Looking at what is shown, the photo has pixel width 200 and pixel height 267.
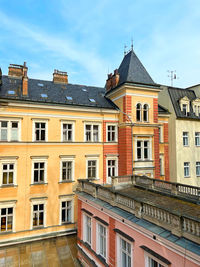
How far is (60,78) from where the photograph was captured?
23266 millimetres

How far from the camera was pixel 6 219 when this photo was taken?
16281 mm

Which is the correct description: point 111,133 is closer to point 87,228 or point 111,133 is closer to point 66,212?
point 66,212

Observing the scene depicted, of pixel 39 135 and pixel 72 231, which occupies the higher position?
pixel 39 135

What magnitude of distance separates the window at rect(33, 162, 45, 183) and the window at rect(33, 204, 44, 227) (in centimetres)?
237

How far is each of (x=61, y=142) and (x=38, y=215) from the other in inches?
281

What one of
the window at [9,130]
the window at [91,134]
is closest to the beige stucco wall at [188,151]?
the window at [91,134]

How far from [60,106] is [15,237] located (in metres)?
12.6

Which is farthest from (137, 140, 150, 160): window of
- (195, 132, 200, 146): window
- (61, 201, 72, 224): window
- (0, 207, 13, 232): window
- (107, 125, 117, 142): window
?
(0, 207, 13, 232): window

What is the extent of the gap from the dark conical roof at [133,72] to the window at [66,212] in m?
14.4

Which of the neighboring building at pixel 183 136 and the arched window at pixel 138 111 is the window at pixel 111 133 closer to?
the arched window at pixel 138 111

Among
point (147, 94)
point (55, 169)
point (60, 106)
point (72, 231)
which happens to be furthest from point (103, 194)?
point (147, 94)

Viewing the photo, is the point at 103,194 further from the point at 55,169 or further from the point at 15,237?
the point at 15,237

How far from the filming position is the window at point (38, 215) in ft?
57.3

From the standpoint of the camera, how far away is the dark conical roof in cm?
2092
